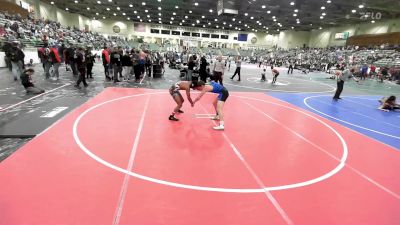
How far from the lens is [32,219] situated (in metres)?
3.22

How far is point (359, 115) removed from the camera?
33.9ft

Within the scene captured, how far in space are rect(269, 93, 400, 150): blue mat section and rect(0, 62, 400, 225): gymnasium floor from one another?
11 cm

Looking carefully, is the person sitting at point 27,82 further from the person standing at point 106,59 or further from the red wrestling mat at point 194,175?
the person standing at point 106,59

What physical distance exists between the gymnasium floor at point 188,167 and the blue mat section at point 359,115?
114 millimetres

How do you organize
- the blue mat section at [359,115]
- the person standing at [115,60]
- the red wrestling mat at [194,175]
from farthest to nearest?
the person standing at [115,60], the blue mat section at [359,115], the red wrestling mat at [194,175]

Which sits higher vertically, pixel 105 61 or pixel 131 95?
pixel 105 61

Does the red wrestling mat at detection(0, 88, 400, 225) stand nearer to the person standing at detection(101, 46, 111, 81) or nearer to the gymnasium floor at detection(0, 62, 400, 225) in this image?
the gymnasium floor at detection(0, 62, 400, 225)

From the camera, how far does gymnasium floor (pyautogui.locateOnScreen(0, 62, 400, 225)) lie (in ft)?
11.8

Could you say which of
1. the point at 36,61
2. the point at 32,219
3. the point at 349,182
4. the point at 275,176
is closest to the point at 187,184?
the point at 275,176

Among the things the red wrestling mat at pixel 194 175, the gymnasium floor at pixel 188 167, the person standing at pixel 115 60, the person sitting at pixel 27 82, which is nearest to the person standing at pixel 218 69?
the gymnasium floor at pixel 188 167

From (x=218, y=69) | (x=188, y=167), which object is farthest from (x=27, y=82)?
(x=188, y=167)

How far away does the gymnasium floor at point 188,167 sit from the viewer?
3.60m

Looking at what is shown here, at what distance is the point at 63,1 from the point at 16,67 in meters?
34.2

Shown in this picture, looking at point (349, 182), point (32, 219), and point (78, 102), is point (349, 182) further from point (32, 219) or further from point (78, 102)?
point (78, 102)
